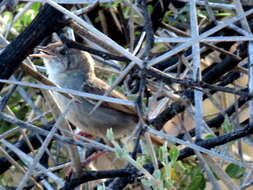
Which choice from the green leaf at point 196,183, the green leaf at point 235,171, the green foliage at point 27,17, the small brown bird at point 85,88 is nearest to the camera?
the green leaf at point 196,183

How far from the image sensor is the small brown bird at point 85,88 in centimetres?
475

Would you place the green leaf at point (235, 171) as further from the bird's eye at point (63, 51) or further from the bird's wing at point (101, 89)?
the bird's eye at point (63, 51)

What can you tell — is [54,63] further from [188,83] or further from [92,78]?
[188,83]

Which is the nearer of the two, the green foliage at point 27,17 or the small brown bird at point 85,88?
the small brown bird at point 85,88

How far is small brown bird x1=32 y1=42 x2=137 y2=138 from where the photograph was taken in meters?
4.75

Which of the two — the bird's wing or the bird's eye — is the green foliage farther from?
the bird's wing

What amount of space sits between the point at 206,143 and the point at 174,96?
32cm

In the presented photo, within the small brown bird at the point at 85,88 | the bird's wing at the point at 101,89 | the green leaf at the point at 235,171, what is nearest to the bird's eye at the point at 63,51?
the small brown bird at the point at 85,88

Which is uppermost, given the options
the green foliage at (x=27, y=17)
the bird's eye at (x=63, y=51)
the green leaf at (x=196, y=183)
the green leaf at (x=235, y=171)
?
the green foliage at (x=27, y=17)

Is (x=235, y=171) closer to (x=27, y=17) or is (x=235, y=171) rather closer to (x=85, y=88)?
(x=85, y=88)

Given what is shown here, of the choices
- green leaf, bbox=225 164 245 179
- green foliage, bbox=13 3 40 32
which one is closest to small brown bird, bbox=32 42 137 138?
green foliage, bbox=13 3 40 32

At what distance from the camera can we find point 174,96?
9.61 ft

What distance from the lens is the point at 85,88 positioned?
4910 mm

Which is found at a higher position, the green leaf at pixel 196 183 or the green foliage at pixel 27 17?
the green foliage at pixel 27 17
